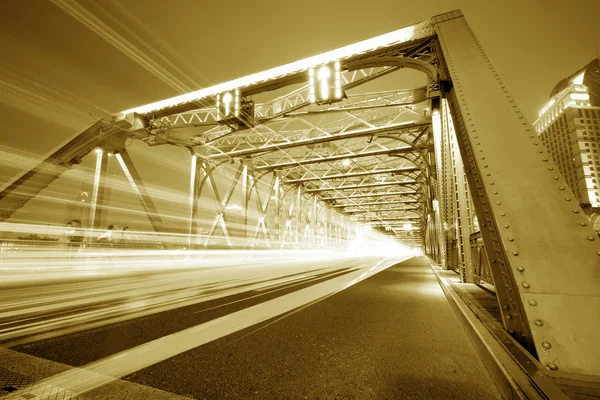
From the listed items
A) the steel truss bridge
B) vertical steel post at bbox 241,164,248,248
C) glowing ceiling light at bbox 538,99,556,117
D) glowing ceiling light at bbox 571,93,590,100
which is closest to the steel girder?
the steel truss bridge

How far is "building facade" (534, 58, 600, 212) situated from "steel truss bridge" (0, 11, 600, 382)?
248ft

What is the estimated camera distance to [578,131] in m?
70.6

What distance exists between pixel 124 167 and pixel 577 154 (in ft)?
348

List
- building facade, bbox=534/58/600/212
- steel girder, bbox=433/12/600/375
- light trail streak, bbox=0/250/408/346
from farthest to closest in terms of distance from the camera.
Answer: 1. building facade, bbox=534/58/600/212
2. light trail streak, bbox=0/250/408/346
3. steel girder, bbox=433/12/600/375

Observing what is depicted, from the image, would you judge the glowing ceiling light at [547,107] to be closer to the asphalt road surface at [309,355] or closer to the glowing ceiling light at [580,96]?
the glowing ceiling light at [580,96]

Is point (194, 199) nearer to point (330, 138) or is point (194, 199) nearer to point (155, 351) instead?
point (330, 138)

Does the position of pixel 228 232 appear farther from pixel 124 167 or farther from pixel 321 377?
pixel 321 377

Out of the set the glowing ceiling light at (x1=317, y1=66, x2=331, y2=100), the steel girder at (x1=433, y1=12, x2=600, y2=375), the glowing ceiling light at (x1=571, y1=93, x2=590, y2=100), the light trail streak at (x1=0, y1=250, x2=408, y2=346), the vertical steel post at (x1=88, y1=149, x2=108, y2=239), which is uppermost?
the glowing ceiling light at (x1=571, y1=93, x2=590, y2=100)

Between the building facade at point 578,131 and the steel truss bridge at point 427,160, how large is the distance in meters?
75.5

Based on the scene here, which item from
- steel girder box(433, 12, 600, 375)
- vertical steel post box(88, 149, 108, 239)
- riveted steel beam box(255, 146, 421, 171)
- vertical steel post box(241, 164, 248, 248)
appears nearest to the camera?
steel girder box(433, 12, 600, 375)

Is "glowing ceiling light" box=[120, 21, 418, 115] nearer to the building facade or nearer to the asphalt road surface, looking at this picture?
the asphalt road surface

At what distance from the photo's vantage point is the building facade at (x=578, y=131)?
6756cm

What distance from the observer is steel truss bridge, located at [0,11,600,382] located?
1.83m

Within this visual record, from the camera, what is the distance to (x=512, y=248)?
201cm
